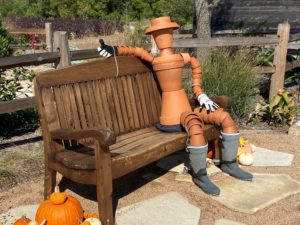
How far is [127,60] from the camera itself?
13.7 ft

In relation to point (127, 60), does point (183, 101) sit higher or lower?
lower

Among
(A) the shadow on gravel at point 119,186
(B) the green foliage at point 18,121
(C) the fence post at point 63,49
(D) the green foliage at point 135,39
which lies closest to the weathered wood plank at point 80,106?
(A) the shadow on gravel at point 119,186

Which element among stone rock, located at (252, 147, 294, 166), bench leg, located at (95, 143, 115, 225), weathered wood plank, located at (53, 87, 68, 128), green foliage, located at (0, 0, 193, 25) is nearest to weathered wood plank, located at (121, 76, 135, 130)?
weathered wood plank, located at (53, 87, 68, 128)

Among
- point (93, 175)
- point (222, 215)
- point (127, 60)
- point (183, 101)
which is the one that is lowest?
point (222, 215)

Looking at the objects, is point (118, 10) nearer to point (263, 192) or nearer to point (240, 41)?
point (240, 41)

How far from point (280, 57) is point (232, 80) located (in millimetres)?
1414

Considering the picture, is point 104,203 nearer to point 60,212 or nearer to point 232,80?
point 60,212

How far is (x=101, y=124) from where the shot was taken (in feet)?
12.7

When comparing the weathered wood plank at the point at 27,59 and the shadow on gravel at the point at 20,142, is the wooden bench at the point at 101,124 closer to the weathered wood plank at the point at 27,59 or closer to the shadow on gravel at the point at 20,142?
the weathered wood plank at the point at 27,59

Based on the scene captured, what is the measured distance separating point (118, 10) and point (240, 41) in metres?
25.7

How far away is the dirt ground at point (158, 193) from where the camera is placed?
3439mm

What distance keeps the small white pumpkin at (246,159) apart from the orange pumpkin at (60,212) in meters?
2.04

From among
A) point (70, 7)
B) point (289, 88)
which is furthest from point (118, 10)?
point (289, 88)

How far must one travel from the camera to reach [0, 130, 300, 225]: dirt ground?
3439 millimetres
